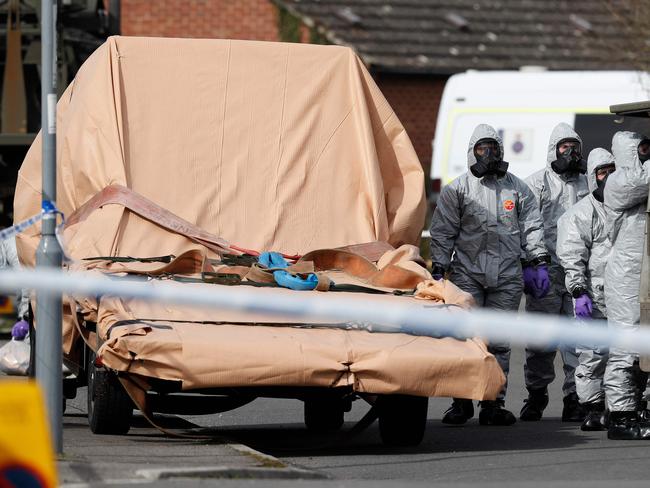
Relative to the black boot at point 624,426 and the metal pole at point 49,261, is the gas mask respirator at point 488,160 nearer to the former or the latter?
the black boot at point 624,426

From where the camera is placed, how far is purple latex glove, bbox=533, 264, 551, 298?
10.6 m

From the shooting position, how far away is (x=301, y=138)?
9875 mm

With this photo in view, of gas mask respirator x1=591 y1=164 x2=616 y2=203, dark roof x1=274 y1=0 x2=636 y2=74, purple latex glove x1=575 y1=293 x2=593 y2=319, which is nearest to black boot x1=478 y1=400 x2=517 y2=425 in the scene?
purple latex glove x1=575 y1=293 x2=593 y2=319

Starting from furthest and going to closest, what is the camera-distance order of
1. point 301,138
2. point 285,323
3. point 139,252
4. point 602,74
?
point 602,74, point 301,138, point 139,252, point 285,323

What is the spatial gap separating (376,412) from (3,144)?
8.30m

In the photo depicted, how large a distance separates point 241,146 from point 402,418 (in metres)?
2.21

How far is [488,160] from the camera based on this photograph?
10492mm

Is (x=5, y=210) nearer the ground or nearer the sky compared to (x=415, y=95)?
nearer the ground

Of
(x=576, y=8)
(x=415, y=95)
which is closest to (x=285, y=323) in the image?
(x=415, y=95)

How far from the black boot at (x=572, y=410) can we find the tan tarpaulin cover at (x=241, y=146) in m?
1.72

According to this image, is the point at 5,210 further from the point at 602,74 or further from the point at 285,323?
the point at 285,323

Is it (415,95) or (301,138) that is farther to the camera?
(415,95)

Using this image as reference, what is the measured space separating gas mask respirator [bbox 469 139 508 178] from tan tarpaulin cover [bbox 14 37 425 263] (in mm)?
598

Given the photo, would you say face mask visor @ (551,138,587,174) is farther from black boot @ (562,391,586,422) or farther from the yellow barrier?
the yellow barrier
